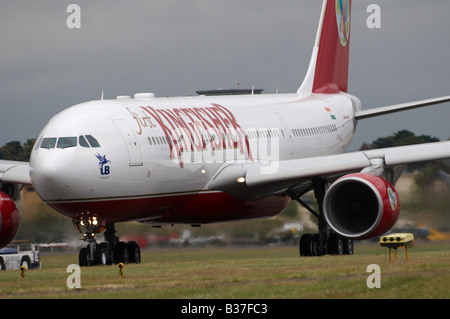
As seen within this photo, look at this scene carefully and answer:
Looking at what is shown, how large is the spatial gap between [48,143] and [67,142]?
41 centimetres

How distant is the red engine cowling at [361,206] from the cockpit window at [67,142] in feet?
18.5

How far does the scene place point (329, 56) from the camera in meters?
40.3

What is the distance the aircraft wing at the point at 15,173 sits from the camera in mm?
30922

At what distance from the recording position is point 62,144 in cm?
2569

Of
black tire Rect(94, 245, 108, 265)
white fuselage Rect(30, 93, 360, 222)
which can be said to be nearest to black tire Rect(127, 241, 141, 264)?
white fuselage Rect(30, 93, 360, 222)

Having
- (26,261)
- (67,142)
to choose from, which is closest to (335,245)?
(67,142)

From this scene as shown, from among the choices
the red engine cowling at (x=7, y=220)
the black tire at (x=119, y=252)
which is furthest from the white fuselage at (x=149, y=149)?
the red engine cowling at (x=7, y=220)

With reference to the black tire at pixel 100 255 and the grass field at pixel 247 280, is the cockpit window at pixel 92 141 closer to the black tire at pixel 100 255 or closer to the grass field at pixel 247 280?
the grass field at pixel 247 280

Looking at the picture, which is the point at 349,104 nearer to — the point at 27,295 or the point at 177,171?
the point at 177,171

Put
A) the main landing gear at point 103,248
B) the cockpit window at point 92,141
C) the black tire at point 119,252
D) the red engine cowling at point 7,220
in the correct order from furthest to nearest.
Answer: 1. the black tire at point 119,252
2. the red engine cowling at point 7,220
3. the main landing gear at point 103,248
4. the cockpit window at point 92,141

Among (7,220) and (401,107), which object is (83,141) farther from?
(401,107)

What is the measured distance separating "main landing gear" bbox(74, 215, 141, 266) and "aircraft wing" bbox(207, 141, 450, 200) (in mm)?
2568
